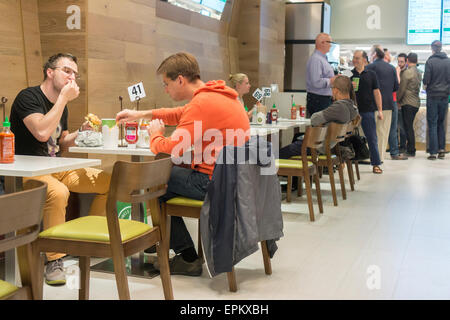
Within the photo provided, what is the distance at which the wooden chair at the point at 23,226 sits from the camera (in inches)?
64.1

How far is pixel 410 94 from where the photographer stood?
965 centimetres

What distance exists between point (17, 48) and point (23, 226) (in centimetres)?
253

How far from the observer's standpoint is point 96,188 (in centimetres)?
356

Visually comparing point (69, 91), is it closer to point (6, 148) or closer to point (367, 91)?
point (6, 148)

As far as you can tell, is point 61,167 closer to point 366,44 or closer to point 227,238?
point 227,238

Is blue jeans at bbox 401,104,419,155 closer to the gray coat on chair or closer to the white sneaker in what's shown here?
the gray coat on chair

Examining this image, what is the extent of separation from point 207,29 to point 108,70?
8.24ft

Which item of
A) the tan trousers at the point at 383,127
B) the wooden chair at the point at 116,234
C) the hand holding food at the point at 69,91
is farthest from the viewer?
the tan trousers at the point at 383,127

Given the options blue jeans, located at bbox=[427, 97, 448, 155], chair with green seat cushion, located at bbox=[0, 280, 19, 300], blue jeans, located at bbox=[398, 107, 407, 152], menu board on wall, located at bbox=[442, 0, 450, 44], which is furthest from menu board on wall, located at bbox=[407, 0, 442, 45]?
chair with green seat cushion, located at bbox=[0, 280, 19, 300]

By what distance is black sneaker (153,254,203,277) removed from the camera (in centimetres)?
342

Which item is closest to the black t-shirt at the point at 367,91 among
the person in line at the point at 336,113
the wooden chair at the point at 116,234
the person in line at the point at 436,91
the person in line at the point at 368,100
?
the person in line at the point at 368,100

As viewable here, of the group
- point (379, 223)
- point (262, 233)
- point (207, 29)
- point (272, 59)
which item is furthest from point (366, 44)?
point (262, 233)

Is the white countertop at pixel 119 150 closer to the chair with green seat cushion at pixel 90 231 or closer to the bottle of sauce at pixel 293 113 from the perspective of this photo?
the chair with green seat cushion at pixel 90 231

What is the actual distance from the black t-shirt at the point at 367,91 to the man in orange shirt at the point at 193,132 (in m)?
4.71
